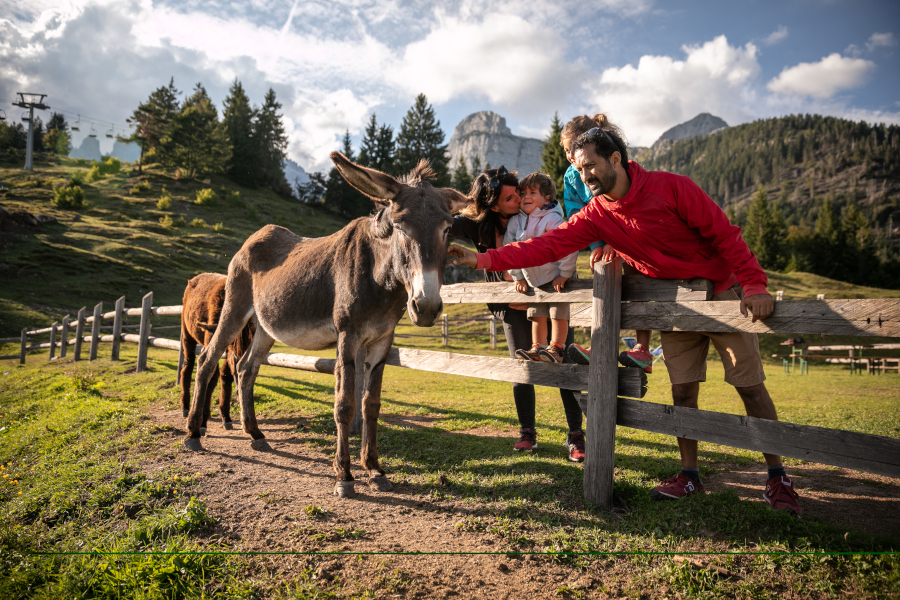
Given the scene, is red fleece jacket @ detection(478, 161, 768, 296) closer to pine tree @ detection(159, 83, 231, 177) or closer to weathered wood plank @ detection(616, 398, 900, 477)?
weathered wood plank @ detection(616, 398, 900, 477)

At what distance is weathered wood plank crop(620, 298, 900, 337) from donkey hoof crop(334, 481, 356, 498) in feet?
9.20

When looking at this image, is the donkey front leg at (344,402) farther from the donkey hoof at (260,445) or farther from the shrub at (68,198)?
the shrub at (68,198)

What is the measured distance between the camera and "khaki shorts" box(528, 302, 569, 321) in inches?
168

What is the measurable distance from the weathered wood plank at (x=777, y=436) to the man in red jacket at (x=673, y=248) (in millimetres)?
288

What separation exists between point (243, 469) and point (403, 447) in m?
1.77

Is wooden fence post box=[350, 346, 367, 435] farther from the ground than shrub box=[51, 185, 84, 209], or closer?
closer

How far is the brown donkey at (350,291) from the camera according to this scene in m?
3.40

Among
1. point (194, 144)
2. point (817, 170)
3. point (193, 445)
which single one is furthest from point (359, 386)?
point (817, 170)

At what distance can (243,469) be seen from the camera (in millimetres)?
4551

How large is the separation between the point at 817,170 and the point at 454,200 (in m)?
227

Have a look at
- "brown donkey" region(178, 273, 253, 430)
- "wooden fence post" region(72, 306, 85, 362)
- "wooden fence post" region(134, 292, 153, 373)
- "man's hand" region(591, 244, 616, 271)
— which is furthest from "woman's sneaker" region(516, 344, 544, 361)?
"wooden fence post" region(72, 306, 85, 362)

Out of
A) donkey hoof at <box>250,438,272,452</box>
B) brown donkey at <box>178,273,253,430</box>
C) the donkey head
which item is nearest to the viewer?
the donkey head

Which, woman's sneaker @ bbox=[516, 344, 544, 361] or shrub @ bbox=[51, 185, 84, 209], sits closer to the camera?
woman's sneaker @ bbox=[516, 344, 544, 361]

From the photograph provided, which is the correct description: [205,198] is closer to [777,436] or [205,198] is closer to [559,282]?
[559,282]
